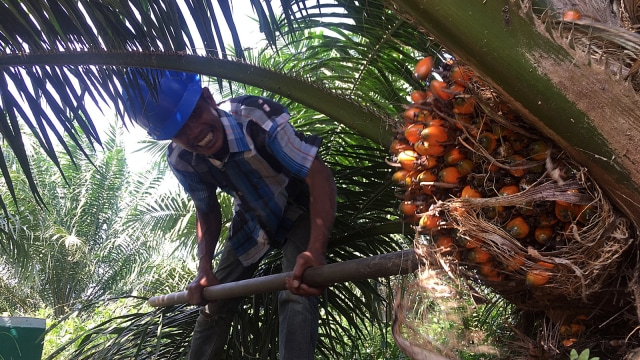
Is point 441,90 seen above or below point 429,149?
above

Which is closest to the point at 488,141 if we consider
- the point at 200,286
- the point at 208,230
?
the point at 200,286

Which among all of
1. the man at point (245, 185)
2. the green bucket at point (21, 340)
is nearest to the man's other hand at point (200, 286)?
the man at point (245, 185)

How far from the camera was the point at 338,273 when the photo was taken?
69.1 inches

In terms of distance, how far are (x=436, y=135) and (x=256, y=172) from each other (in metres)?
1.24

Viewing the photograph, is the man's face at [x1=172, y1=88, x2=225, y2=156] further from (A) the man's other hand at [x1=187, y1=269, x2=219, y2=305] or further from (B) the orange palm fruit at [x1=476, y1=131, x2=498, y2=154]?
(B) the orange palm fruit at [x1=476, y1=131, x2=498, y2=154]

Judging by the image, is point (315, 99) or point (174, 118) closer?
point (315, 99)

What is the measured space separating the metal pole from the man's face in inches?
20.7

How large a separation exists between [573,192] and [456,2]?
1.24 ft

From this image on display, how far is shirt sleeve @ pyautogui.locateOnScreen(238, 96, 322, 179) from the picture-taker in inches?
82.8

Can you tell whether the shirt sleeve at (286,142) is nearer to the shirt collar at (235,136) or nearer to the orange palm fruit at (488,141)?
the shirt collar at (235,136)

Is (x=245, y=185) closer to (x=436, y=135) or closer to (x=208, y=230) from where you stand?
(x=208, y=230)

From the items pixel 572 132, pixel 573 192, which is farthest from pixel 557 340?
pixel 572 132

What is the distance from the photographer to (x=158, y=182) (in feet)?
39.9

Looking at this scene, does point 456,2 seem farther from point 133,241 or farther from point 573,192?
point 133,241
